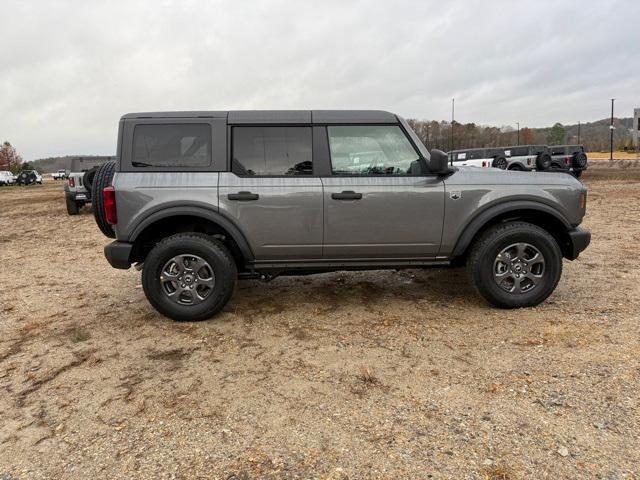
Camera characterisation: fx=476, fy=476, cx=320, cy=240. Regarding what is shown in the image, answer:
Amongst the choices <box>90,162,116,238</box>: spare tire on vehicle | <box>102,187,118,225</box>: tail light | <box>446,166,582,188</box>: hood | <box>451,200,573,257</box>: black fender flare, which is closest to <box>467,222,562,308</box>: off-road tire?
Answer: <box>451,200,573,257</box>: black fender flare

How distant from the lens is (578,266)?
5953 mm

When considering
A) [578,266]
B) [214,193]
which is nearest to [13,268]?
[214,193]

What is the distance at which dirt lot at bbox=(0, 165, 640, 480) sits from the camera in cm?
238

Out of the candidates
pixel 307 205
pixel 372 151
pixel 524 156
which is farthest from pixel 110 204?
pixel 524 156

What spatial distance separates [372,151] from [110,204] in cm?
236

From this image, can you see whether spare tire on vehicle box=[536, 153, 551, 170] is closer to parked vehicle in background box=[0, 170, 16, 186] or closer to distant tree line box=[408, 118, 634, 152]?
distant tree line box=[408, 118, 634, 152]

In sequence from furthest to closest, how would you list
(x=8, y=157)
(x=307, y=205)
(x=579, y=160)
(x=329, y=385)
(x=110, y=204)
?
(x=8, y=157), (x=579, y=160), (x=307, y=205), (x=110, y=204), (x=329, y=385)

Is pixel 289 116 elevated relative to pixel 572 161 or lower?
lower

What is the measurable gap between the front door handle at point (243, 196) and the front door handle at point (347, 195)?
0.69 m

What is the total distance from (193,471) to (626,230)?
8592mm

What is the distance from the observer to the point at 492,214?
427cm

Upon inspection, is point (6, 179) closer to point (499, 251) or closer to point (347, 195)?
point (347, 195)

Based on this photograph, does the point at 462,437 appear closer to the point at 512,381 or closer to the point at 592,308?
the point at 512,381

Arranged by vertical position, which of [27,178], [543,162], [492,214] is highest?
[27,178]
